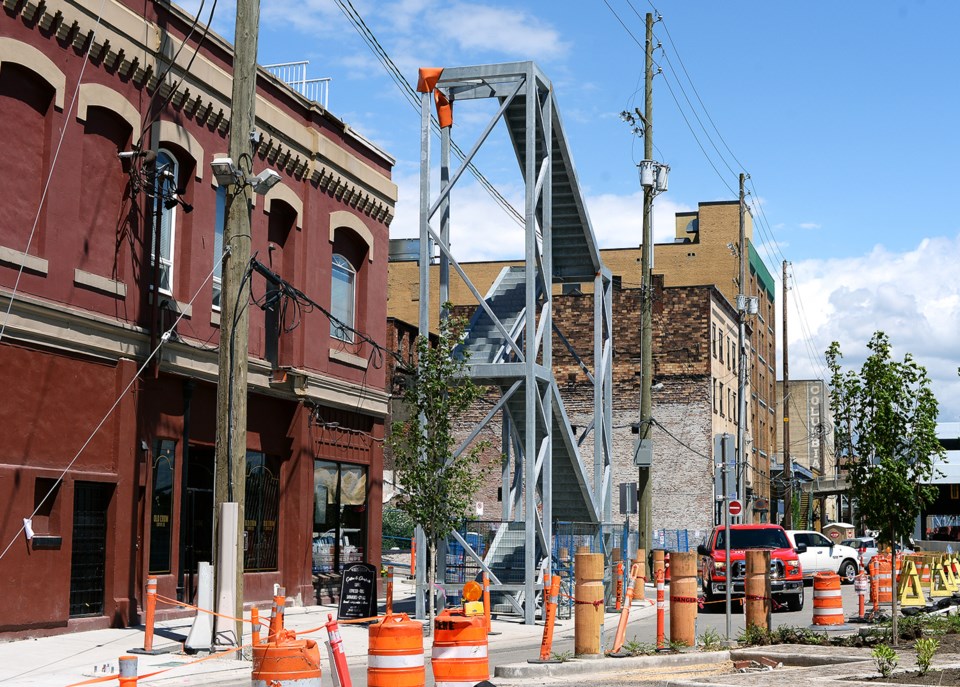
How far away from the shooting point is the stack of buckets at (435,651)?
10781mm

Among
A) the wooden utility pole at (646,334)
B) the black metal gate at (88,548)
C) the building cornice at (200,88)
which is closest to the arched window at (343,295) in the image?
the building cornice at (200,88)

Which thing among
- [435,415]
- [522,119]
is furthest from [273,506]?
[522,119]

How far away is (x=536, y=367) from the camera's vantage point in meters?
22.6

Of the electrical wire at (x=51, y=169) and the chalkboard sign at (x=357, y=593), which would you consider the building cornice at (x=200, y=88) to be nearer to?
the electrical wire at (x=51, y=169)

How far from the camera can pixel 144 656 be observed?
1581 cm

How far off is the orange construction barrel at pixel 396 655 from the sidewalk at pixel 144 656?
246cm

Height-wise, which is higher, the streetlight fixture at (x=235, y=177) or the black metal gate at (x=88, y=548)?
the streetlight fixture at (x=235, y=177)

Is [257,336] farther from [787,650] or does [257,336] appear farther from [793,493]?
[793,493]

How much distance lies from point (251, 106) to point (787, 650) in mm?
10224

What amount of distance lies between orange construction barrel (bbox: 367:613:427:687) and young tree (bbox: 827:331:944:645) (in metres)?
8.51

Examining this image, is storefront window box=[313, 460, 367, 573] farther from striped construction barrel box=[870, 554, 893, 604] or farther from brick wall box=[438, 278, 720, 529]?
brick wall box=[438, 278, 720, 529]

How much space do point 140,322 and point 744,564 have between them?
1344cm

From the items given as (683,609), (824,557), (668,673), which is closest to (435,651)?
(668,673)

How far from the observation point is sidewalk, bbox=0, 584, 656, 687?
14148 mm
